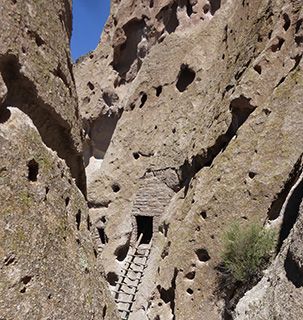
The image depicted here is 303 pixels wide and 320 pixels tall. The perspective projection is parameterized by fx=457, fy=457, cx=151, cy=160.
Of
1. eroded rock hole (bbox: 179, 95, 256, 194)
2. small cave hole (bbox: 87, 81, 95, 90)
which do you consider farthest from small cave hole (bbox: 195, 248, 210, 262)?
small cave hole (bbox: 87, 81, 95, 90)

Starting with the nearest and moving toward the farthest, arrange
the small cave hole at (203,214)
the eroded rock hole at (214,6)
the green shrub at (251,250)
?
the green shrub at (251,250) → the small cave hole at (203,214) → the eroded rock hole at (214,6)

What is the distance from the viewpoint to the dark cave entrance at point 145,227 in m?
14.1

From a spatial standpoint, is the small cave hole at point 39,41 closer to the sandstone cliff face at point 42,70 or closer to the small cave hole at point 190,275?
the sandstone cliff face at point 42,70

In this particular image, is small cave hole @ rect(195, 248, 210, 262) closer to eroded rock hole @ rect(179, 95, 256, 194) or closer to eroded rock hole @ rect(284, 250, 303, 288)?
eroded rock hole @ rect(179, 95, 256, 194)

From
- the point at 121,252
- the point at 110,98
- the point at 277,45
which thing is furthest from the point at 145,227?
the point at 277,45

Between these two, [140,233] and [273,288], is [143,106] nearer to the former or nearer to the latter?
[140,233]

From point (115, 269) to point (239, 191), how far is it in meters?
6.03

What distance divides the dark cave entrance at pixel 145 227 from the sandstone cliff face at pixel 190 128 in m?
0.36

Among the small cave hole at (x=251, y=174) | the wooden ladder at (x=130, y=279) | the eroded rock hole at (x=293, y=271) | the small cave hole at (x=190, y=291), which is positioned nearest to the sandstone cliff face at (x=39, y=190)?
the eroded rock hole at (x=293, y=271)

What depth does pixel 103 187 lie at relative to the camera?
16109mm

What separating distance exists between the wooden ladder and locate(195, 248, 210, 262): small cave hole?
3.30 metres

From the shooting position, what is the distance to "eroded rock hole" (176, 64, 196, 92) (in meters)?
15.8

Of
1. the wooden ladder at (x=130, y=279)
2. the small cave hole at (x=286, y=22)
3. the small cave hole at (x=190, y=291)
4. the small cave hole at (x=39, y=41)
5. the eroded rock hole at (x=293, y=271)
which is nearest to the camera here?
the eroded rock hole at (x=293, y=271)

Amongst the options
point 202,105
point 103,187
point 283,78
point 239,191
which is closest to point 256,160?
point 239,191
